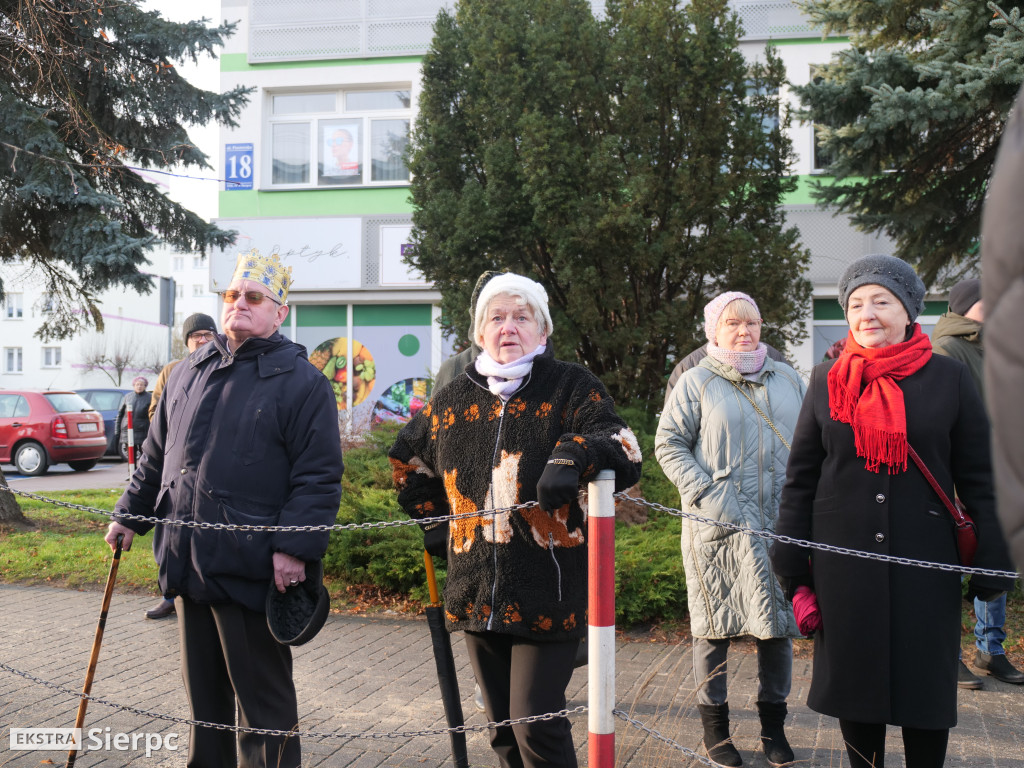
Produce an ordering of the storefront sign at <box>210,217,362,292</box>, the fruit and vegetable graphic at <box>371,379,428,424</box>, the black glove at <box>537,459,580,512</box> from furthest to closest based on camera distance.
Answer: the storefront sign at <box>210,217,362,292</box>, the fruit and vegetable graphic at <box>371,379,428,424</box>, the black glove at <box>537,459,580,512</box>

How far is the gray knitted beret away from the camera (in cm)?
319

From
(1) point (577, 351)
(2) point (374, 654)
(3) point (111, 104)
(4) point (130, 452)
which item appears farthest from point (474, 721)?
(3) point (111, 104)

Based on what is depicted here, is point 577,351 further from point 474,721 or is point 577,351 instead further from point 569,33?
point 474,721

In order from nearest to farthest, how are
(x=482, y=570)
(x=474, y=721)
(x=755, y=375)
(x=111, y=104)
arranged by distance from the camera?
1. (x=482, y=570)
2. (x=755, y=375)
3. (x=474, y=721)
4. (x=111, y=104)

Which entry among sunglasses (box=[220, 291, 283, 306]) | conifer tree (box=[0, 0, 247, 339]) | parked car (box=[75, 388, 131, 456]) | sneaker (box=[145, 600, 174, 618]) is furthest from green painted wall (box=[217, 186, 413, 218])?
sunglasses (box=[220, 291, 283, 306])

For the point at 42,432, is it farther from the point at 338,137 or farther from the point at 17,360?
the point at 17,360

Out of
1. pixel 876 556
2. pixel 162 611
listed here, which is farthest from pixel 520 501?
Answer: pixel 162 611

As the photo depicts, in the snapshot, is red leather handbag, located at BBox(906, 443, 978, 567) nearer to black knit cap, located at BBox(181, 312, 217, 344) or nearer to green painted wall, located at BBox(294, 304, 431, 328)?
black knit cap, located at BBox(181, 312, 217, 344)

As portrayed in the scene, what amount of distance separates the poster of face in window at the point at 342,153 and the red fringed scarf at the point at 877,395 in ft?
55.3

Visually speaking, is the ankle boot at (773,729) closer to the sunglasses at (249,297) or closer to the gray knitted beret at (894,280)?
the gray knitted beret at (894,280)

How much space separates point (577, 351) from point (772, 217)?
8.23ft

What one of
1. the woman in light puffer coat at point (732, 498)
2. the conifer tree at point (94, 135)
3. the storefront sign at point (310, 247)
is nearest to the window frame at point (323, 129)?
the storefront sign at point (310, 247)

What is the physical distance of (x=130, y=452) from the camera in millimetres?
9805

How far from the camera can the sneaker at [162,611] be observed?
7.08 meters
